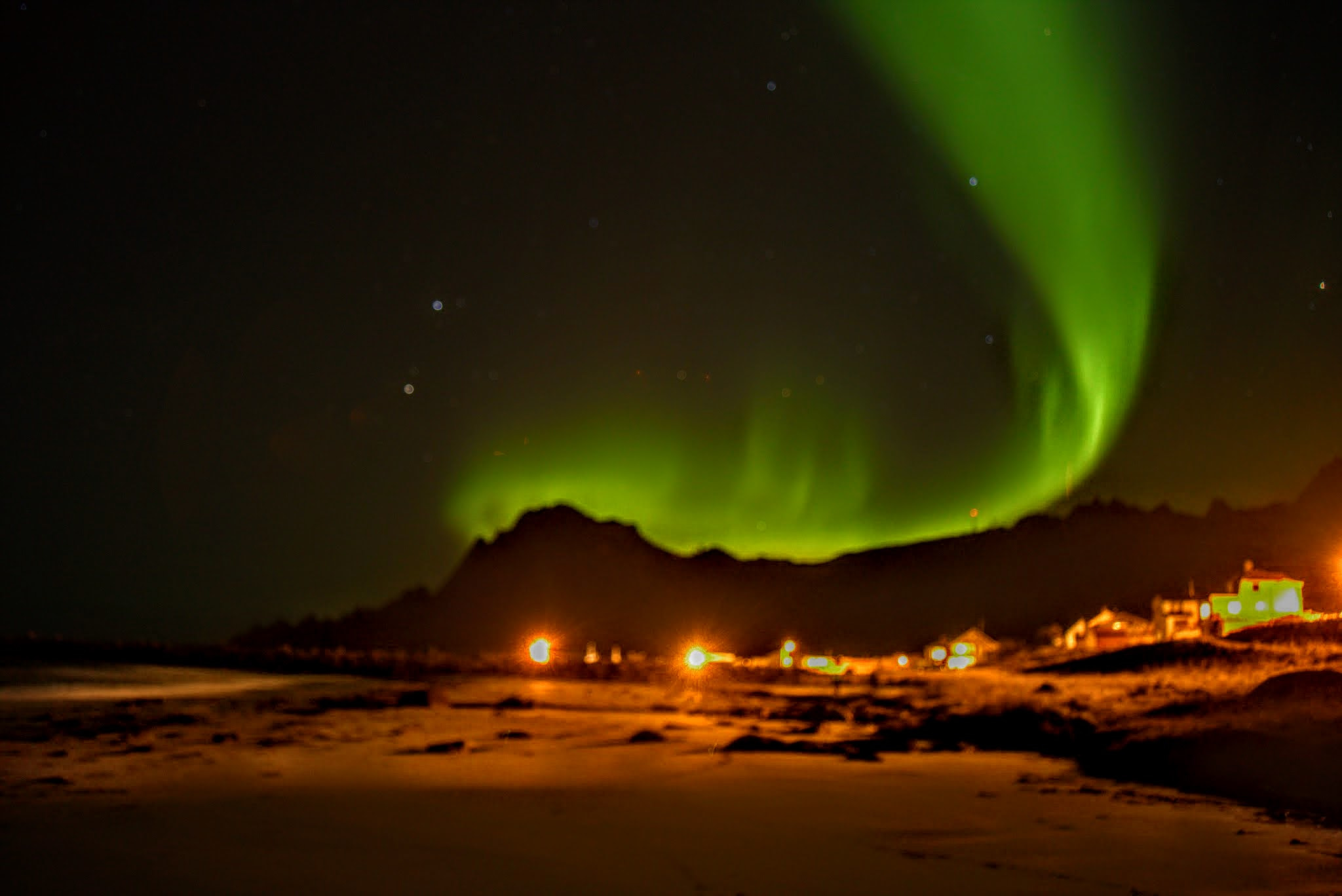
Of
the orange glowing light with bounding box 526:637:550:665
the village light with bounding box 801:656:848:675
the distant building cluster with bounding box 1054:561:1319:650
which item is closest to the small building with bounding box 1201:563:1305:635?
the distant building cluster with bounding box 1054:561:1319:650

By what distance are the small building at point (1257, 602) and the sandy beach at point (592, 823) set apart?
46.3 metres

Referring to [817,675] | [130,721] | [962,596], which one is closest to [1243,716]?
[130,721]

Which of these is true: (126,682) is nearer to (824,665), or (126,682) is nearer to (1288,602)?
(824,665)

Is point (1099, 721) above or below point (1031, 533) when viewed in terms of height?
below

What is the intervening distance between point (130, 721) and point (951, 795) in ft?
46.7

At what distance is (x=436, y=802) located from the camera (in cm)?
1161

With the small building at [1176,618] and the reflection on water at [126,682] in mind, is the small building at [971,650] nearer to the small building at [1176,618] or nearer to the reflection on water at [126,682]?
the small building at [1176,618]

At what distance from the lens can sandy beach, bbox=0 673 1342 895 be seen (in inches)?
325

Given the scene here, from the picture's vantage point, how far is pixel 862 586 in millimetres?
137000

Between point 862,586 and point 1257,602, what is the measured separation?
262ft

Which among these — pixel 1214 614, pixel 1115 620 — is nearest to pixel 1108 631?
pixel 1115 620

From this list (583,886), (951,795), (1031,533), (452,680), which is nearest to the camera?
(583,886)

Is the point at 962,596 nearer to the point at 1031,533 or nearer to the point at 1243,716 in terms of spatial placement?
the point at 1031,533

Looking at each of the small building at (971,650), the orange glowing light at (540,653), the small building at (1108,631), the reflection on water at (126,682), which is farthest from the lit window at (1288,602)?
the reflection on water at (126,682)
